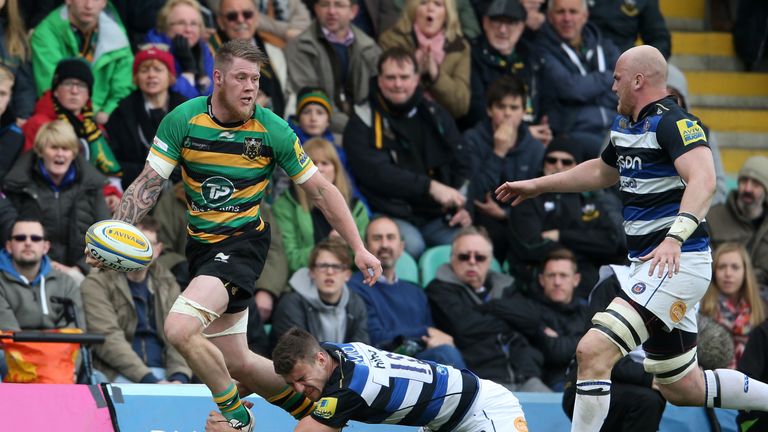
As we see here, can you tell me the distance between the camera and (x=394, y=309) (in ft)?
38.0

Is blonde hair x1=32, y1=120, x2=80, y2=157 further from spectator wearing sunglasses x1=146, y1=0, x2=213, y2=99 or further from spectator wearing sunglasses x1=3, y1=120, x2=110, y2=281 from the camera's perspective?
spectator wearing sunglasses x1=146, y1=0, x2=213, y2=99

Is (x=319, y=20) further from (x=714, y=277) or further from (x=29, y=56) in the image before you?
(x=714, y=277)

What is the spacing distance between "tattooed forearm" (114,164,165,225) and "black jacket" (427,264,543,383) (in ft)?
12.4

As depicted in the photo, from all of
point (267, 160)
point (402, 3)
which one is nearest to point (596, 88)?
point (402, 3)

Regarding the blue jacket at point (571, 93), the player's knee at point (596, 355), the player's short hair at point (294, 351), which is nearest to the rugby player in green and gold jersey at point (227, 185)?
the player's short hair at point (294, 351)

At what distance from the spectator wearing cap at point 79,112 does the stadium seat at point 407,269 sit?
240 centimetres

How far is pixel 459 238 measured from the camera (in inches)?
468

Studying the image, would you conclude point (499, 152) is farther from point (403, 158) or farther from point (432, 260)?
point (432, 260)

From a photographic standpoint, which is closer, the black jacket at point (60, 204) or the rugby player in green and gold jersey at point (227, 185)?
the rugby player in green and gold jersey at point (227, 185)

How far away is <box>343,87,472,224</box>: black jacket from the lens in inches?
493

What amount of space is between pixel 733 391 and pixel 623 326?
3.34 ft

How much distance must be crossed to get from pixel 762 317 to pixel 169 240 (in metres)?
4.75

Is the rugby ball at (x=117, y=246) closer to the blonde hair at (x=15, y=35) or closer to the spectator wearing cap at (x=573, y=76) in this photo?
the blonde hair at (x=15, y=35)

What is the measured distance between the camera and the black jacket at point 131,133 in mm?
11867
